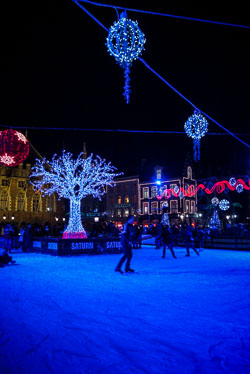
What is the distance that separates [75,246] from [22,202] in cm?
3436

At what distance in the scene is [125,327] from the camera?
461cm

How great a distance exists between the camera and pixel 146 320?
4.96 m

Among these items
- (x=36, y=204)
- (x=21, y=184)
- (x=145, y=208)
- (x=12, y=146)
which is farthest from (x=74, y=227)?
(x=145, y=208)

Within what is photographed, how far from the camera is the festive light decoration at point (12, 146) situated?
1551 cm

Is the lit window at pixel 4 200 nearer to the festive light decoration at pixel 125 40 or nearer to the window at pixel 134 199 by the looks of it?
the window at pixel 134 199

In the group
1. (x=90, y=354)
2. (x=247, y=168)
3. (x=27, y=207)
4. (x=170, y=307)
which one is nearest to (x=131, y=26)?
(x=170, y=307)

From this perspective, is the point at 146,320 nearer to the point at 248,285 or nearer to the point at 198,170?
the point at 248,285

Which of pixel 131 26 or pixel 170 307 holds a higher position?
pixel 131 26

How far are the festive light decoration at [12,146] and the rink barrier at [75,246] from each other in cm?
455

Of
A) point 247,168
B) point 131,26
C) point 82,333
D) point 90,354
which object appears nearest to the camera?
point 90,354

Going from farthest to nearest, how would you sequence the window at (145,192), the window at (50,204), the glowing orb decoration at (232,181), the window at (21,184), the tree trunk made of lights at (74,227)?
the window at (145,192) < the window at (50,204) < the window at (21,184) < the glowing orb decoration at (232,181) < the tree trunk made of lights at (74,227)

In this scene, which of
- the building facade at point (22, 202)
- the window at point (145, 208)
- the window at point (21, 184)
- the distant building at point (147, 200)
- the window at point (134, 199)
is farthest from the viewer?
the window at point (134, 199)

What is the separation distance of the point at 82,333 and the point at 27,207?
154ft

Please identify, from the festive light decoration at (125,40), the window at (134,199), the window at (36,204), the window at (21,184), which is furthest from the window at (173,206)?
the festive light decoration at (125,40)
